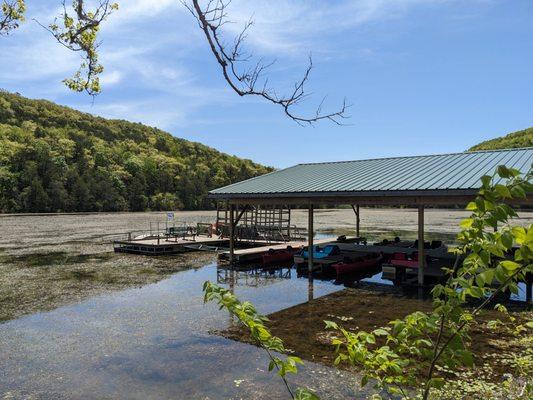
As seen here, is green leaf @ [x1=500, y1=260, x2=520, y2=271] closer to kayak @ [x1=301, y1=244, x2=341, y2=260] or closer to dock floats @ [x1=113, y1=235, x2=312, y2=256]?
kayak @ [x1=301, y1=244, x2=341, y2=260]

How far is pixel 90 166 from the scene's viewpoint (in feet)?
279

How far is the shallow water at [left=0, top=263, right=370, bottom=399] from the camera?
691 centimetres

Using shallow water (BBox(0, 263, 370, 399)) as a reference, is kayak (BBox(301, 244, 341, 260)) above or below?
above

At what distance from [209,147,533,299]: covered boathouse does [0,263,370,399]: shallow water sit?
14.3 feet

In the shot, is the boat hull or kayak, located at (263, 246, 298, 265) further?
kayak, located at (263, 246, 298, 265)

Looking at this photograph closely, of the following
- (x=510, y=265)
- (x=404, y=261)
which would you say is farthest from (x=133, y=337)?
(x=404, y=261)

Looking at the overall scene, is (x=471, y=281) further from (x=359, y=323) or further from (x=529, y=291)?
(x=529, y=291)

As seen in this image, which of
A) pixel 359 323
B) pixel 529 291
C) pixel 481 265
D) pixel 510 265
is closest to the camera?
pixel 510 265

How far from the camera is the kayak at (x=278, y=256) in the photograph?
20359 millimetres

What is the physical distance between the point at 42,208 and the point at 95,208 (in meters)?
10.1

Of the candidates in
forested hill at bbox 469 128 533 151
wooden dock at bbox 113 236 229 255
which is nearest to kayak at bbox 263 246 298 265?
wooden dock at bbox 113 236 229 255

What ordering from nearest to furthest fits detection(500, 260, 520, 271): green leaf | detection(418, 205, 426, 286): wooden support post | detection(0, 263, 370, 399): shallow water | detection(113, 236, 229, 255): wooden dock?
detection(500, 260, 520, 271): green leaf, detection(0, 263, 370, 399): shallow water, detection(418, 205, 426, 286): wooden support post, detection(113, 236, 229, 255): wooden dock

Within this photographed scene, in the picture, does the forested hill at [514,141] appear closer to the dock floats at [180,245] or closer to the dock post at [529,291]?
the dock floats at [180,245]

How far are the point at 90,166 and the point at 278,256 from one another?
7388 centimetres
